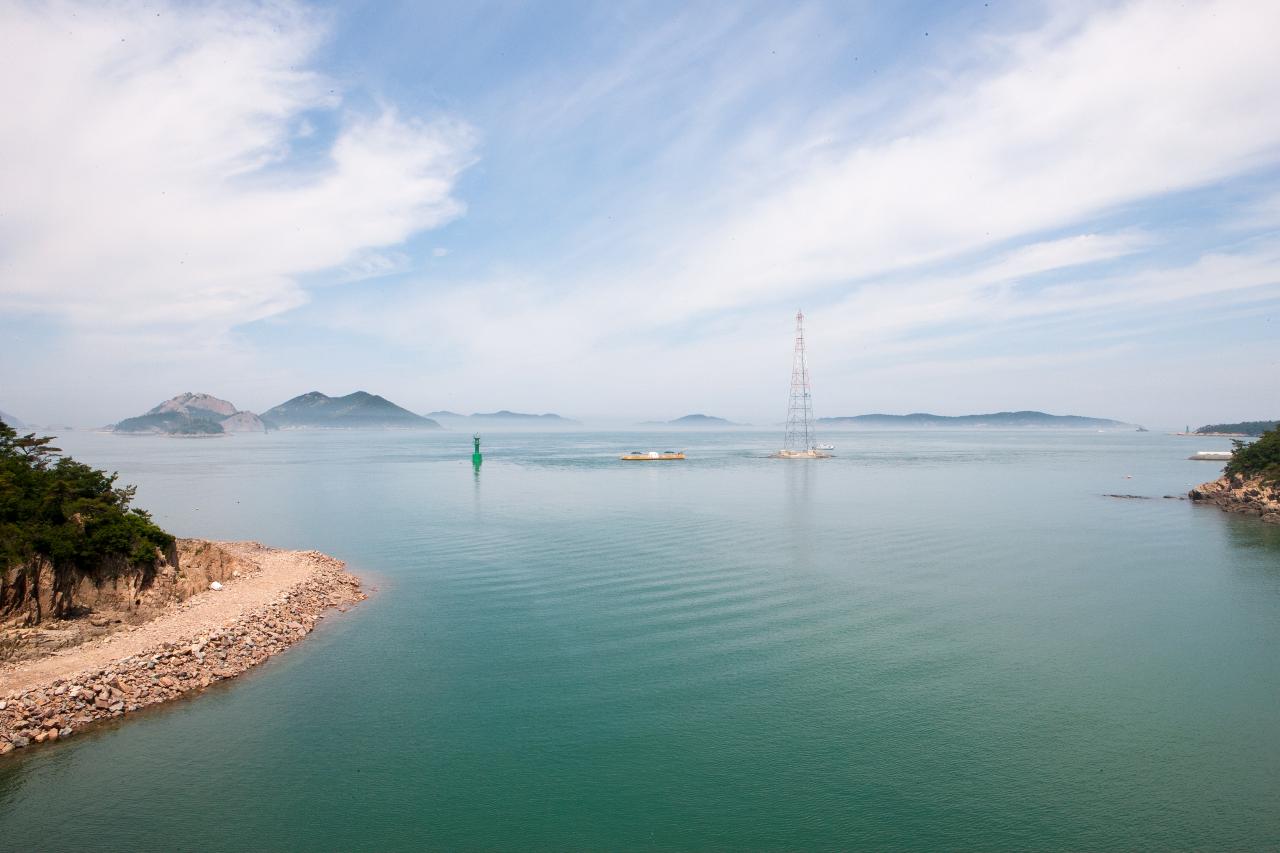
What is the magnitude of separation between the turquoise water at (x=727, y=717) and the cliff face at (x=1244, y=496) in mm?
13876

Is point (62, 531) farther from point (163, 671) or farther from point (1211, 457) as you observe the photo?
point (1211, 457)

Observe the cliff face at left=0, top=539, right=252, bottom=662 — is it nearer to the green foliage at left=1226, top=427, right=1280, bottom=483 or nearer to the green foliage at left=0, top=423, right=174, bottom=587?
the green foliage at left=0, top=423, right=174, bottom=587

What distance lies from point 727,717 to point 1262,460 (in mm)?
48594

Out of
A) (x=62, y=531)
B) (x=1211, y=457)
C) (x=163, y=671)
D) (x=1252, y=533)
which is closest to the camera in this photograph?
(x=163, y=671)

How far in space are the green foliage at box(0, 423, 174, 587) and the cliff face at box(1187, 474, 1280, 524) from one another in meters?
52.8

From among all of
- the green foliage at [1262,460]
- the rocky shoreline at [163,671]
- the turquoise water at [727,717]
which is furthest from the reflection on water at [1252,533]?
the rocky shoreline at [163,671]

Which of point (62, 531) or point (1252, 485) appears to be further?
point (1252, 485)

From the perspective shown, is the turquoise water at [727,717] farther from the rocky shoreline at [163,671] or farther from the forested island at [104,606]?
the forested island at [104,606]

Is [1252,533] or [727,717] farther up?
[1252,533]

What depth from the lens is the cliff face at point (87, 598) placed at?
15586 mm

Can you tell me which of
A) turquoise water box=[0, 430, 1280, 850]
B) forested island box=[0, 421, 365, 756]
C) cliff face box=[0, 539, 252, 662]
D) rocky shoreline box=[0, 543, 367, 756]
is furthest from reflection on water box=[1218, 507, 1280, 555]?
cliff face box=[0, 539, 252, 662]

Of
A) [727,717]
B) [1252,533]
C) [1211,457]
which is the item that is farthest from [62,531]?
[1211,457]

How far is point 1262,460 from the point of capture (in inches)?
1730

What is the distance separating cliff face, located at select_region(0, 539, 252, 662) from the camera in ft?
51.1
